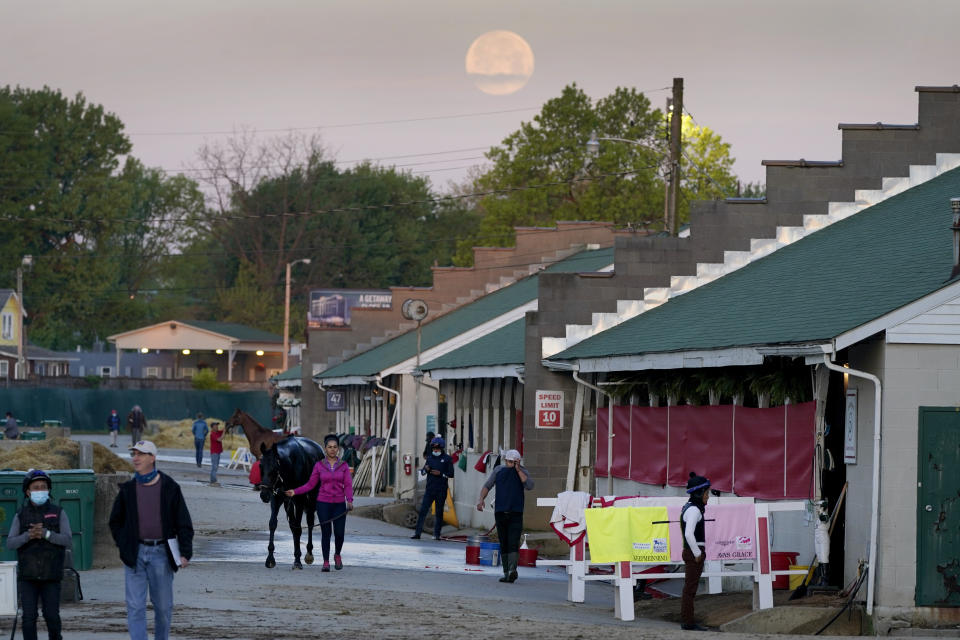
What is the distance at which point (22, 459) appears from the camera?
2917 cm

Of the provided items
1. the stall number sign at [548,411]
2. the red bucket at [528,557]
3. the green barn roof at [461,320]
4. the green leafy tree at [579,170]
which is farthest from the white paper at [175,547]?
the green leafy tree at [579,170]

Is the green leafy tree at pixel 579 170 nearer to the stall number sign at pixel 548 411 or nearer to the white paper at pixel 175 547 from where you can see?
the stall number sign at pixel 548 411

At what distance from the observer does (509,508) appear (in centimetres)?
2256

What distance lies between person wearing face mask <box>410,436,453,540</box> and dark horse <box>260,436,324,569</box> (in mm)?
7049

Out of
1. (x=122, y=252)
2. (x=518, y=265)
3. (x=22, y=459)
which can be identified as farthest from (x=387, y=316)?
(x=122, y=252)

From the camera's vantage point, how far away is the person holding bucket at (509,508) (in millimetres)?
22047

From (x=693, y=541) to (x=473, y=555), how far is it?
25.6 ft

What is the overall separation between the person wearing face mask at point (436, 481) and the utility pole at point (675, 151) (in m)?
9.76

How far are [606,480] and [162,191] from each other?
104 metres

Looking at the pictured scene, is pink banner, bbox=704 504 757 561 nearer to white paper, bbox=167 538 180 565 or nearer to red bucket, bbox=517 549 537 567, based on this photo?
white paper, bbox=167 538 180 565

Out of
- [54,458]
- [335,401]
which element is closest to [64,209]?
[335,401]

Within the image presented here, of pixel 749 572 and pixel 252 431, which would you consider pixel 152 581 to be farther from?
pixel 252 431

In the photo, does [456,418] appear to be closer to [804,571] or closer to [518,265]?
[518,265]

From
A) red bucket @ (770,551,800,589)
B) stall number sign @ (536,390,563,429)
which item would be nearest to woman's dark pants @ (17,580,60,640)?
red bucket @ (770,551,800,589)
